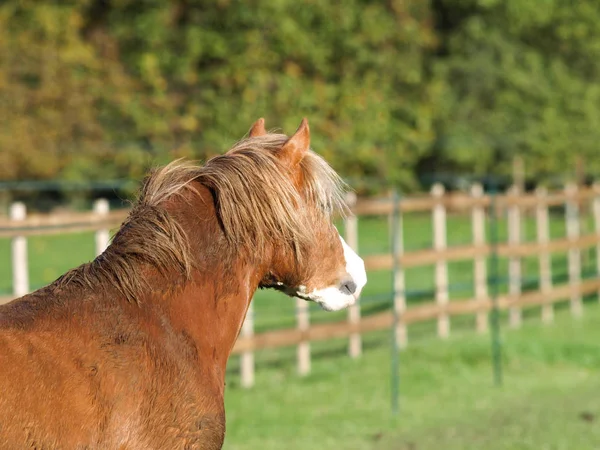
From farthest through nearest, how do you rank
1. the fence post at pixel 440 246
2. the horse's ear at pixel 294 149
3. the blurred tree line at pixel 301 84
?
1. the blurred tree line at pixel 301 84
2. the fence post at pixel 440 246
3. the horse's ear at pixel 294 149

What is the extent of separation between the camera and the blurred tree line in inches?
987

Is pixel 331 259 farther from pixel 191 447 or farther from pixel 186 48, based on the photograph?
pixel 186 48

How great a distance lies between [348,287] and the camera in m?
3.94

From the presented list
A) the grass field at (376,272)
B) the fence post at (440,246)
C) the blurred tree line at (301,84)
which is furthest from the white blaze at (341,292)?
the blurred tree line at (301,84)

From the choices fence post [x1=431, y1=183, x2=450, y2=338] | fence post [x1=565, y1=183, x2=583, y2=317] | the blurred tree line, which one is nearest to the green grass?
fence post [x1=431, y1=183, x2=450, y2=338]

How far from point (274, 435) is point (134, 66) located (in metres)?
21.2

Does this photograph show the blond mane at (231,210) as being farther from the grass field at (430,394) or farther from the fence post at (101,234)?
the fence post at (101,234)

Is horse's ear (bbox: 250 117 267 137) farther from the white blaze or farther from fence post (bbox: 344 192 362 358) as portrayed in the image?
fence post (bbox: 344 192 362 358)

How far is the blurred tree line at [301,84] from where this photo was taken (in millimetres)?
25062

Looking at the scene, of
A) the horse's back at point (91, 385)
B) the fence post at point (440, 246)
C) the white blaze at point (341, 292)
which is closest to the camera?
the horse's back at point (91, 385)

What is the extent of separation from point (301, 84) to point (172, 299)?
2261 centimetres

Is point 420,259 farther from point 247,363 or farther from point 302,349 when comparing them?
point 247,363

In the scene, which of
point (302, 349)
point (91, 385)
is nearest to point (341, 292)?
point (91, 385)

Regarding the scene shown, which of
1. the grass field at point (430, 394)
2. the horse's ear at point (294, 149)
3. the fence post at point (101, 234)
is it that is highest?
the horse's ear at point (294, 149)
